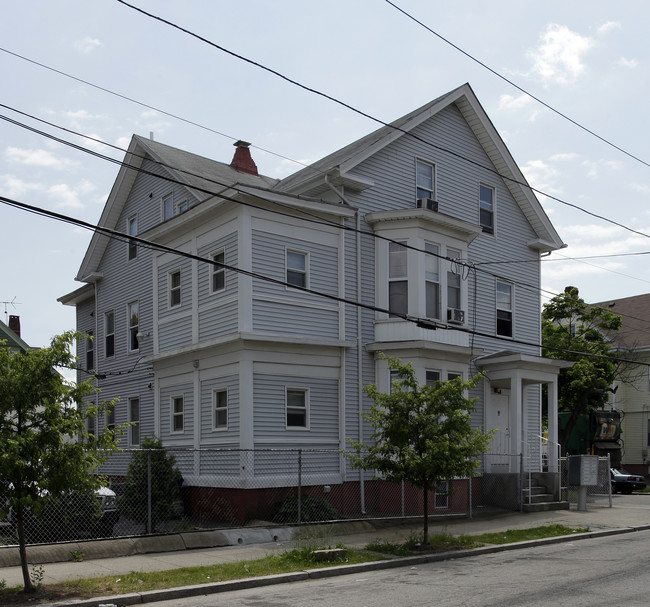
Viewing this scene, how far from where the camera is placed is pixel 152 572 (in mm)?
11688

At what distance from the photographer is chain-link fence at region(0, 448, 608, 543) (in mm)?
15445

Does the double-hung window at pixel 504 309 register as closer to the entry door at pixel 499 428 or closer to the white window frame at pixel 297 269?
the entry door at pixel 499 428

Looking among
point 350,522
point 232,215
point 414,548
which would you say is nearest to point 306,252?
point 232,215

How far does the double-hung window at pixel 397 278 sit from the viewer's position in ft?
67.2

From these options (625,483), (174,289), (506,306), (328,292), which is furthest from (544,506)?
(625,483)

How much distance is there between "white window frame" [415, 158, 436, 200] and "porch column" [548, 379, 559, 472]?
685 centimetres

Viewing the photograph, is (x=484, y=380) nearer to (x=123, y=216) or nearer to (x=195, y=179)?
(x=195, y=179)

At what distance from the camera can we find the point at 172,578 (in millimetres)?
11336

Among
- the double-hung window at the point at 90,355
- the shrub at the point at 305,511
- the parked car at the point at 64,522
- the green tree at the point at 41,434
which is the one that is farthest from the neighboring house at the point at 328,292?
the green tree at the point at 41,434

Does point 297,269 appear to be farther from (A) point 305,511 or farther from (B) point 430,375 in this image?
(A) point 305,511

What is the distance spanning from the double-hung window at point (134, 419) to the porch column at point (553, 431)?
40.6 feet

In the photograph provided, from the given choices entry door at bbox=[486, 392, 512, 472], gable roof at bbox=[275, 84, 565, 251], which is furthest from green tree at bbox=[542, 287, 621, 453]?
entry door at bbox=[486, 392, 512, 472]

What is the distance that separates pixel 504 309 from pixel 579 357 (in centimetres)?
1054

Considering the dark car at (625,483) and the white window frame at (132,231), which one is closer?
the white window frame at (132,231)
